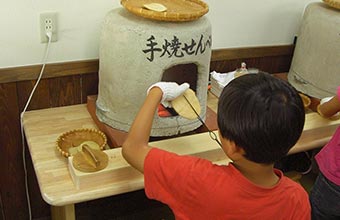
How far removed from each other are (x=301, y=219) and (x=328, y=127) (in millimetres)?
713

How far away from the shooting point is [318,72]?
68.8 inches

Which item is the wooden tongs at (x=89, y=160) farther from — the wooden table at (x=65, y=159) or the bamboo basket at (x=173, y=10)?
the bamboo basket at (x=173, y=10)

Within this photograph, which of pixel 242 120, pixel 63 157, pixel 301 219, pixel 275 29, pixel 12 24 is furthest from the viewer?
pixel 275 29

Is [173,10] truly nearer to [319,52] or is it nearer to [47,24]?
[47,24]

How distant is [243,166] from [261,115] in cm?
16

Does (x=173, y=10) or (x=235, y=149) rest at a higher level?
(x=173, y=10)

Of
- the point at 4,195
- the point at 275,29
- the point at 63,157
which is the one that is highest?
the point at 275,29

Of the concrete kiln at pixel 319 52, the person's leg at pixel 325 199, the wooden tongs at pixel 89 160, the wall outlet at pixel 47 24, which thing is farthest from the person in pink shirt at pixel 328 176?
the wall outlet at pixel 47 24

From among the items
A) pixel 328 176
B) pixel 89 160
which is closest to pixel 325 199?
pixel 328 176

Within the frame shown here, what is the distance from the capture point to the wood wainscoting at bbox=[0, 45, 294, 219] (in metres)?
1.52

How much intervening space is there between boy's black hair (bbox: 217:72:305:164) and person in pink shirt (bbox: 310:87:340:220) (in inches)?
24.1

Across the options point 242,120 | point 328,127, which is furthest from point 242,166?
point 328,127

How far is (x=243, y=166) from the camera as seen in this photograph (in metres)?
0.92

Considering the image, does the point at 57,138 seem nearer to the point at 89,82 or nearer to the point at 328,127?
the point at 89,82
